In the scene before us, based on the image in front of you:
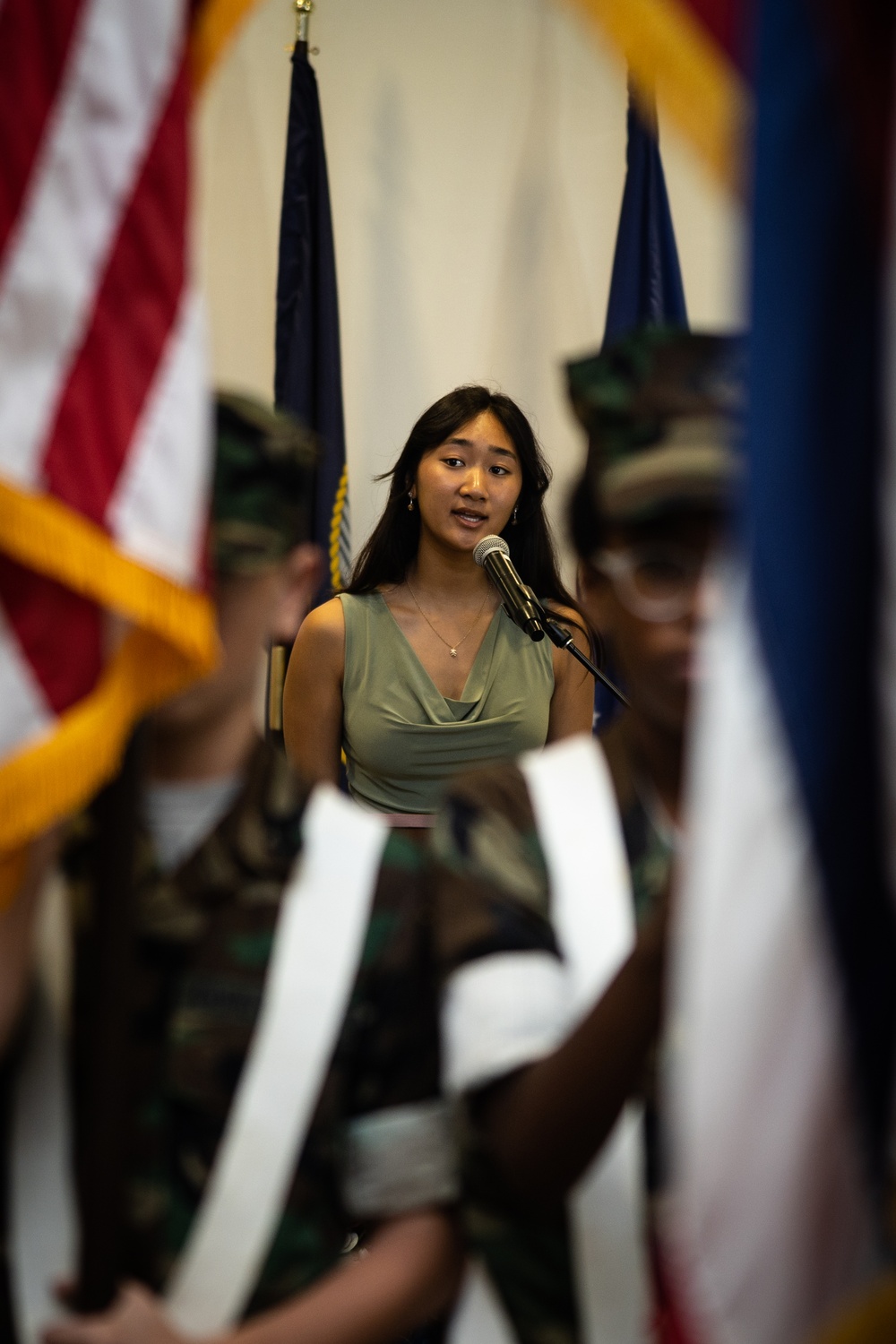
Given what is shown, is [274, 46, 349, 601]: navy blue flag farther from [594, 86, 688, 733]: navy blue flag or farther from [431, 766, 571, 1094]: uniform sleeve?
[431, 766, 571, 1094]: uniform sleeve

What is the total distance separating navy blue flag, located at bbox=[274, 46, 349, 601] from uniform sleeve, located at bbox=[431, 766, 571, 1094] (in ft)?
7.81

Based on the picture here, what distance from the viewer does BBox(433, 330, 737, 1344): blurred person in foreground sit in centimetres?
95

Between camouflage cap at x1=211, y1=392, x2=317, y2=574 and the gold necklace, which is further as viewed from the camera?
the gold necklace

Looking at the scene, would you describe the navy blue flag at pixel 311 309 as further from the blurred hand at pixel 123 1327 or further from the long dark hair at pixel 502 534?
the blurred hand at pixel 123 1327

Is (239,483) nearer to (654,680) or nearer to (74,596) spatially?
(74,596)

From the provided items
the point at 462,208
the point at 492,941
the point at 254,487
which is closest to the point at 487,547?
the point at 254,487

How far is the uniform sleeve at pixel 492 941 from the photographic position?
974mm

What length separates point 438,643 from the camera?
2.55m

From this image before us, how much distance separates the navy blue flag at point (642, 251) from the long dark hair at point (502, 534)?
105cm

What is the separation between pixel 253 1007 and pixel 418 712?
4.82 feet

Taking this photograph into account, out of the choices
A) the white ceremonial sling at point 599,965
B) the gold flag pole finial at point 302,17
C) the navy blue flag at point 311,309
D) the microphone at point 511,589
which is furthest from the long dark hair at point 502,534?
the white ceremonial sling at point 599,965

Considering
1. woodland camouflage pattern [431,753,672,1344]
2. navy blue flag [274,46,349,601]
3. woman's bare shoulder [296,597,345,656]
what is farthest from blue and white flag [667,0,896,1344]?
navy blue flag [274,46,349,601]

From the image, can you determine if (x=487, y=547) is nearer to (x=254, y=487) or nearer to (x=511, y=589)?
(x=511, y=589)

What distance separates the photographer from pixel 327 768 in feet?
7.82
